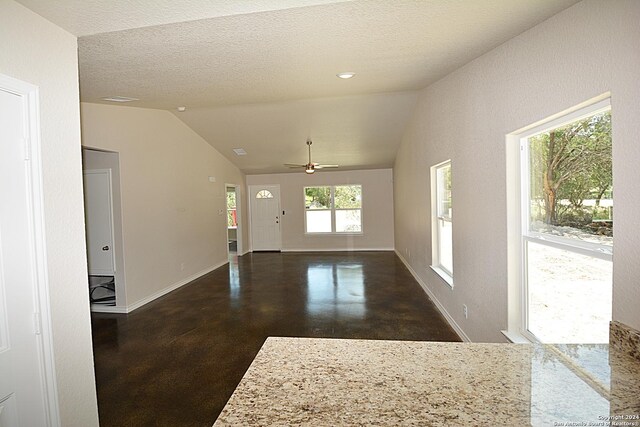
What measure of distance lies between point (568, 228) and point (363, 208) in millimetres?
7703

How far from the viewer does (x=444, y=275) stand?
14.1 feet

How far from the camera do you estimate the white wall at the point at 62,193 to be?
167 centimetres

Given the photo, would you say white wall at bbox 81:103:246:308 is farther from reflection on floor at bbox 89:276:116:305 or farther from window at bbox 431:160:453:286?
window at bbox 431:160:453:286

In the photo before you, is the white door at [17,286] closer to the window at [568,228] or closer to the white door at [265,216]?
the window at [568,228]

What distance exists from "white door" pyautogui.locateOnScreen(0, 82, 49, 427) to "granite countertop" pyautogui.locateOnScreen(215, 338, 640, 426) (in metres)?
1.21

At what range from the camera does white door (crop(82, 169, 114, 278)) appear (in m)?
4.68

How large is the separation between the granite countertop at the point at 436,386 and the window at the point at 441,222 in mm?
2954

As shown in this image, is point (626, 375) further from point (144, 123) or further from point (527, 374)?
point (144, 123)

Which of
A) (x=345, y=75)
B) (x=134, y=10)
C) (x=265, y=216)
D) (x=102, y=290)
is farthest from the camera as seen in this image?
(x=265, y=216)

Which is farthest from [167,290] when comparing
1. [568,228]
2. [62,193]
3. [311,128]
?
[568,228]

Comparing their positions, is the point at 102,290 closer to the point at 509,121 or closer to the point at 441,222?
the point at 441,222

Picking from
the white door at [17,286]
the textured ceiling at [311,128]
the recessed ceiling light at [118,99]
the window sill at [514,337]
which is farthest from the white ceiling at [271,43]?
the window sill at [514,337]

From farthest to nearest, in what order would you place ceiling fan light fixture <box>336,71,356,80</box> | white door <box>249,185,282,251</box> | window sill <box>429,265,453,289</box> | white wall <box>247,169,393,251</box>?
1. white door <box>249,185,282,251</box>
2. white wall <box>247,169,393,251</box>
3. window sill <box>429,265,453,289</box>
4. ceiling fan light fixture <box>336,71,356,80</box>

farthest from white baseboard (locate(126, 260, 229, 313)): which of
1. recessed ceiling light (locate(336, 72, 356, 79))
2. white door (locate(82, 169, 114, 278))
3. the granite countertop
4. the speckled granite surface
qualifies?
the speckled granite surface
